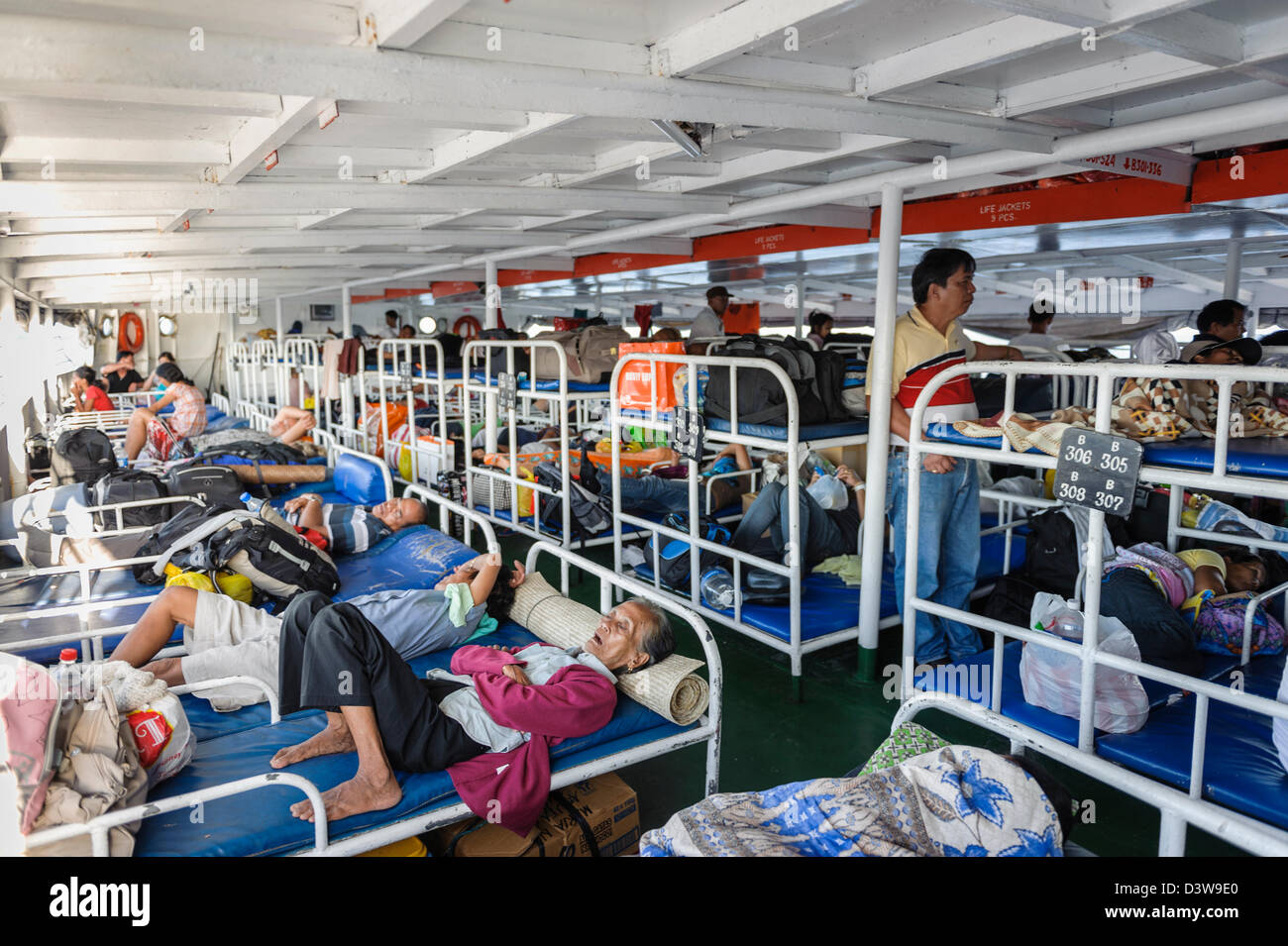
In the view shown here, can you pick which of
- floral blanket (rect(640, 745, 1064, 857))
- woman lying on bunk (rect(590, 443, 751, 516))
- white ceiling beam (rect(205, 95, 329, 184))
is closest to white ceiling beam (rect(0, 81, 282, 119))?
white ceiling beam (rect(205, 95, 329, 184))

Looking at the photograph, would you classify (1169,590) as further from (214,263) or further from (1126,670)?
(214,263)

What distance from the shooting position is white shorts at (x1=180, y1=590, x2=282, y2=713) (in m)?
3.49

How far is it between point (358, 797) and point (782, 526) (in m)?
2.94

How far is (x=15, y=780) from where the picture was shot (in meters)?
2.20

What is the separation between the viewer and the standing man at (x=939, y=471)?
4246 millimetres

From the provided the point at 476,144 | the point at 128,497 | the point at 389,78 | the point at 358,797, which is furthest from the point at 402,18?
the point at 128,497

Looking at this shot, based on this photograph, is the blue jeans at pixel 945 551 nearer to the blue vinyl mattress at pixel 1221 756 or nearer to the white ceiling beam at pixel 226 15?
the blue vinyl mattress at pixel 1221 756

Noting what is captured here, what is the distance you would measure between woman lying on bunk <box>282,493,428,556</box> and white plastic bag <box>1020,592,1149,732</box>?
4320mm

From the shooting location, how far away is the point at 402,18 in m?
2.22

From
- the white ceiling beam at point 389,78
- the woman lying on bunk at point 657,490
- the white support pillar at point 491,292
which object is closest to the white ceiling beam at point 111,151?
the white ceiling beam at point 389,78

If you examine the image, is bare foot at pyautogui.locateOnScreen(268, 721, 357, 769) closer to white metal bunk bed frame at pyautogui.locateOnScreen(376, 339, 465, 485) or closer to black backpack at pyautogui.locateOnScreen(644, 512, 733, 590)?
black backpack at pyautogui.locateOnScreen(644, 512, 733, 590)
